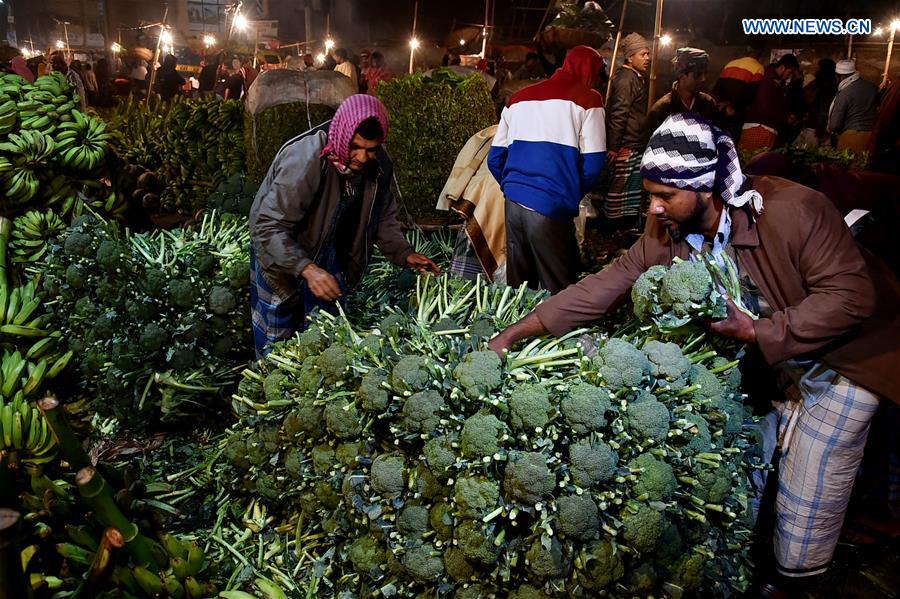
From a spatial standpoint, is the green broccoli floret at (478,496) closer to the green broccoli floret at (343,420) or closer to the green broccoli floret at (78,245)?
the green broccoli floret at (343,420)

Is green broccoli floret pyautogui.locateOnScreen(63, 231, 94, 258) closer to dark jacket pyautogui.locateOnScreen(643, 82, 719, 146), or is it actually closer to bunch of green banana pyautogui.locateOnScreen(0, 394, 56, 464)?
bunch of green banana pyautogui.locateOnScreen(0, 394, 56, 464)

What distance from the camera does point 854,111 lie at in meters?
7.92

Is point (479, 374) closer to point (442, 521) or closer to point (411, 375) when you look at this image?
point (411, 375)

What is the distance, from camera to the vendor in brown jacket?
6.64 ft

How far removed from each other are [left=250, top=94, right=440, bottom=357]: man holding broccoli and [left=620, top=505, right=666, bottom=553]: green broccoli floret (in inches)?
66.4

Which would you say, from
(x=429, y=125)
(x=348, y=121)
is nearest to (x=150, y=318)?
(x=348, y=121)

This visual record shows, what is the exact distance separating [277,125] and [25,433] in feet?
14.1

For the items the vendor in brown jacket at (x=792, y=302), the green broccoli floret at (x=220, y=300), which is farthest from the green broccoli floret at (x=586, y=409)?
the green broccoli floret at (x=220, y=300)

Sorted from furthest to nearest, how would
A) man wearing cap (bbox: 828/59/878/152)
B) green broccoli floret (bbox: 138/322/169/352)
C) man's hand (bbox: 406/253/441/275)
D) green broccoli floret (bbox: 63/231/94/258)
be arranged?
man wearing cap (bbox: 828/59/878/152), green broccoli floret (bbox: 63/231/94/258), green broccoli floret (bbox: 138/322/169/352), man's hand (bbox: 406/253/441/275)

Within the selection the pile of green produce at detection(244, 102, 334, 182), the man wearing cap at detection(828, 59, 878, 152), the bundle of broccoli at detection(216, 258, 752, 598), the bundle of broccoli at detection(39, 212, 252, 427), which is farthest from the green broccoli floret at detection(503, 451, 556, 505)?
the man wearing cap at detection(828, 59, 878, 152)

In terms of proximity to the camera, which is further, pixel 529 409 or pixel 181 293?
pixel 181 293

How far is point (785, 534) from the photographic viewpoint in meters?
2.46

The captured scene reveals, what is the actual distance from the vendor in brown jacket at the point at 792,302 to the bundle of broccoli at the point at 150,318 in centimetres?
223

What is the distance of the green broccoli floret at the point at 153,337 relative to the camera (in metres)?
3.56
